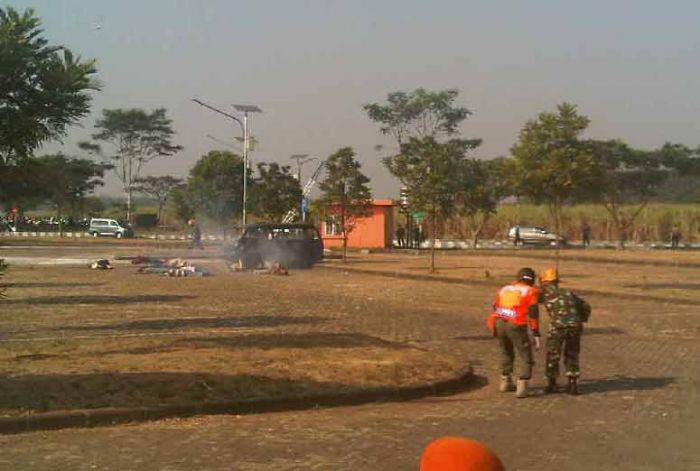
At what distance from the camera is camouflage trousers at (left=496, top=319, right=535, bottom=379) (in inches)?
412

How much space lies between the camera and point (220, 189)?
69125mm

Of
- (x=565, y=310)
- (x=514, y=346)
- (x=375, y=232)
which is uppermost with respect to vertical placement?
(x=375, y=232)

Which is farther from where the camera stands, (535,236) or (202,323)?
(535,236)

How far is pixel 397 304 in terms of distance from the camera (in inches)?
844

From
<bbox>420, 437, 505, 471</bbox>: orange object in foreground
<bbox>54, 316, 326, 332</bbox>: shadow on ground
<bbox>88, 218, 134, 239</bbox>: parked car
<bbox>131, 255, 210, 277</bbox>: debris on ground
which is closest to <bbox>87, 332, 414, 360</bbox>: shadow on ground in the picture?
<bbox>54, 316, 326, 332</bbox>: shadow on ground

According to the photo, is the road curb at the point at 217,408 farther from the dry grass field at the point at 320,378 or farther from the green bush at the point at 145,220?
the green bush at the point at 145,220

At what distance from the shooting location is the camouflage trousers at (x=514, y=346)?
10469mm

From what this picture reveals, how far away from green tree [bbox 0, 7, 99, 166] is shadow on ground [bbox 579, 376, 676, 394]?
7052mm

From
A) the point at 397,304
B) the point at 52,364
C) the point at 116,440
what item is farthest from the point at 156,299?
the point at 116,440

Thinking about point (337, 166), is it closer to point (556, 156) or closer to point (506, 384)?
point (556, 156)

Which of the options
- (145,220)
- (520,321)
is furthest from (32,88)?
(145,220)

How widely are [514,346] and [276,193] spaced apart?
131 ft

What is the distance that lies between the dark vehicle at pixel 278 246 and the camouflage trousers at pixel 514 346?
24.8 metres

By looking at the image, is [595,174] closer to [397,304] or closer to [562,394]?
[397,304]
